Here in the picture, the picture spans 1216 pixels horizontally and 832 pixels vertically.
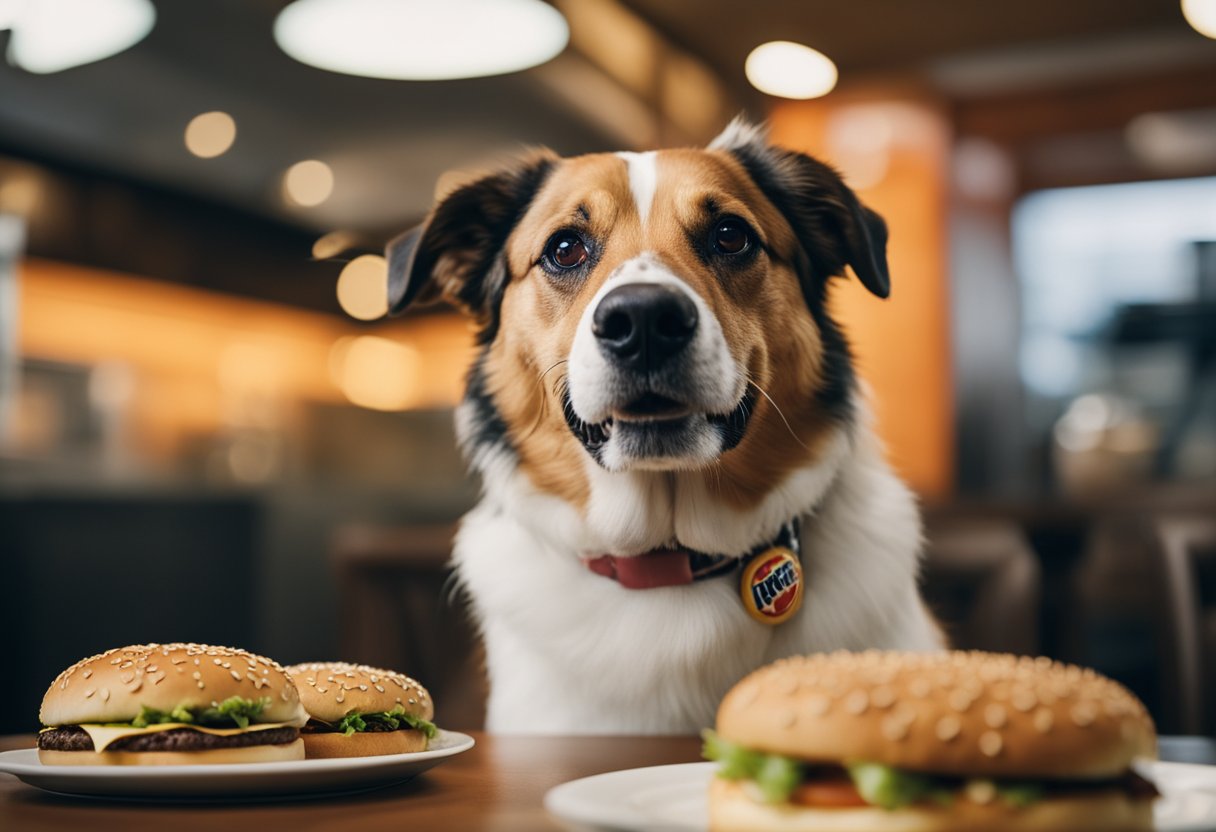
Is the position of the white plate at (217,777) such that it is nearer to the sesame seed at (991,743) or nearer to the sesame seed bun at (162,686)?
the sesame seed bun at (162,686)

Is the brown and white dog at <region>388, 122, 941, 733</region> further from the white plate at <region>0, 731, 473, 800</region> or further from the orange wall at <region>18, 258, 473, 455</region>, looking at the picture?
the orange wall at <region>18, 258, 473, 455</region>

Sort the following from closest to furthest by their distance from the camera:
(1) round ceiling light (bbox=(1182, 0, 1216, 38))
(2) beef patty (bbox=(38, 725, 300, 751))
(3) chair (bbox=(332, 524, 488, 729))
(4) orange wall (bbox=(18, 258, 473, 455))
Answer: (2) beef patty (bbox=(38, 725, 300, 751)), (3) chair (bbox=(332, 524, 488, 729)), (1) round ceiling light (bbox=(1182, 0, 1216, 38)), (4) orange wall (bbox=(18, 258, 473, 455))

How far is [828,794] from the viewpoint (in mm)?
571

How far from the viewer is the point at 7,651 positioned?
13.2 feet

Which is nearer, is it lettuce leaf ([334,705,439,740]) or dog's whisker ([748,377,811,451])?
lettuce leaf ([334,705,439,740])

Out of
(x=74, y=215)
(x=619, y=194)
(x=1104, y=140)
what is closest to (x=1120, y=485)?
(x=1104, y=140)

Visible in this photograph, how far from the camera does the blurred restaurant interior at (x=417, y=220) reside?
4.68 m

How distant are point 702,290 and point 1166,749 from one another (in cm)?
69

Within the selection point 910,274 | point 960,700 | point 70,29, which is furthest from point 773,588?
point 910,274

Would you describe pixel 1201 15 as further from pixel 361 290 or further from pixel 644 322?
pixel 361 290

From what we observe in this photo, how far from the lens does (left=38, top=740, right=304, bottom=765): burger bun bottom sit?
76 cm

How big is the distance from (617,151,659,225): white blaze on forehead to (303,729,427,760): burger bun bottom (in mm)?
849

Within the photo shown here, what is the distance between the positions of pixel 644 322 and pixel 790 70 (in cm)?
487

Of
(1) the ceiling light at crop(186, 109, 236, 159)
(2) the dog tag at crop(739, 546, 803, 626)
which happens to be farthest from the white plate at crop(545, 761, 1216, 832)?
(1) the ceiling light at crop(186, 109, 236, 159)
